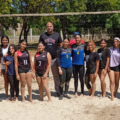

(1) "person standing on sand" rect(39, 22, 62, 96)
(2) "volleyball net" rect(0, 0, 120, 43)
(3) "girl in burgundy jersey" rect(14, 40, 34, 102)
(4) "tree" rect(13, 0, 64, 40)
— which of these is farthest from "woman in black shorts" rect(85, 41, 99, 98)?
(4) "tree" rect(13, 0, 64, 40)

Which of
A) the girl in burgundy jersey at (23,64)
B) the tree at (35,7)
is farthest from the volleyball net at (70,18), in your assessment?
the girl in burgundy jersey at (23,64)

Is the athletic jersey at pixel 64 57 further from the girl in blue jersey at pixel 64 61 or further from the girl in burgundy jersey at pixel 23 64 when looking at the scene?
the girl in burgundy jersey at pixel 23 64

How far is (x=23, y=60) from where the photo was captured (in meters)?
5.66

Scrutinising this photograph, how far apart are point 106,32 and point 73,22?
345cm

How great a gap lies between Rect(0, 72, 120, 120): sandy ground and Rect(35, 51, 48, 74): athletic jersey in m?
0.79

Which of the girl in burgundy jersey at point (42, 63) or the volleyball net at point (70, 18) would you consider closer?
the girl in burgundy jersey at point (42, 63)

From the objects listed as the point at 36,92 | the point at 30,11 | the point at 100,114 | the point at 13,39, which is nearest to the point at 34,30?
the point at 13,39

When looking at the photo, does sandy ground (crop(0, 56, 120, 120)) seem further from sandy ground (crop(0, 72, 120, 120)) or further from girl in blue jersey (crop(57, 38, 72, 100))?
girl in blue jersey (crop(57, 38, 72, 100))

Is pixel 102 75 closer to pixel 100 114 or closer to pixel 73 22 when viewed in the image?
pixel 100 114

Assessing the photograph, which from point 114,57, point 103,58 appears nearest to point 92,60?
point 103,58

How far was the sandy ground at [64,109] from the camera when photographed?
4973mm

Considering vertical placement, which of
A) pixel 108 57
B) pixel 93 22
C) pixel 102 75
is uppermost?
pixel 93 22

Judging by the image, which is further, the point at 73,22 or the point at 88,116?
the point at 73,22

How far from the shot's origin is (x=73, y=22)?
22969mm
